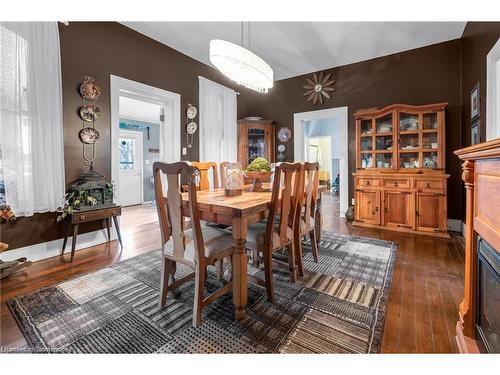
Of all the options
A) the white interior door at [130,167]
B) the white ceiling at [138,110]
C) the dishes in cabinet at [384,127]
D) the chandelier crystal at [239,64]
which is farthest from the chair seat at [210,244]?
the white interior door at [130,167]

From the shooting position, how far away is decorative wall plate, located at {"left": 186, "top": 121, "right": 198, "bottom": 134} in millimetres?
4066

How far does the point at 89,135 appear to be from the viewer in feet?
9.41

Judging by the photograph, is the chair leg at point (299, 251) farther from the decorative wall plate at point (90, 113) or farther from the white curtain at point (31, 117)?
the decorative wall plate at point (90, 113)

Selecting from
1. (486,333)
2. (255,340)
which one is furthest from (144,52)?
(486,333)

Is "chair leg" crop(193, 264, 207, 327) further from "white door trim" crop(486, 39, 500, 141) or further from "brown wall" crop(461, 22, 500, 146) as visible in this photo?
"brown wall" crop(461, 22, 500, 146)

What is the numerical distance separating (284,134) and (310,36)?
2.01 meters

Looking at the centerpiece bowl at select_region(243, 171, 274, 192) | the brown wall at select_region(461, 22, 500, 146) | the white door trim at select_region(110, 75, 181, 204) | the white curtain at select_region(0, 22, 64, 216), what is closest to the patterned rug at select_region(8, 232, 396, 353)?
the centerpiece bowl at select_region(243, 171, 274, 192)

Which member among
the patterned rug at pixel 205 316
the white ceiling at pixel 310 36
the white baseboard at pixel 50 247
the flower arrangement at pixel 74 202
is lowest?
the patterned rug at pixel 205 316

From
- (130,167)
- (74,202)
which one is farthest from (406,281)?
(130,167)

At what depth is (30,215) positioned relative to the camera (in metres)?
2.38

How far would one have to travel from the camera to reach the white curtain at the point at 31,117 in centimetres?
223

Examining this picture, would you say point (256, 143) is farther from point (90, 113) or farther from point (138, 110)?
point (90, 113)

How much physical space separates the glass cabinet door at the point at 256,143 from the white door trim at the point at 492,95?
340 centimetres
